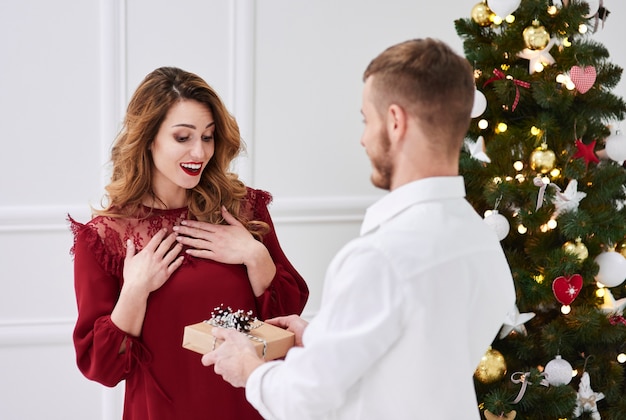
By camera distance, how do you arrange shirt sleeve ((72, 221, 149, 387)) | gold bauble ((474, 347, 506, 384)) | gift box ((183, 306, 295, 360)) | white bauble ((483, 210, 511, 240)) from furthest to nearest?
gold bauble ((474, 347, 506, 384))
white bauble ((483, 210, 511, 240))
shirt sleeve ((72, 221, 149, 387))
gift box ((183, 306, 295, 360))

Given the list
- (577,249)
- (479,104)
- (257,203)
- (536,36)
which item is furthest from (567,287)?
(257,203)

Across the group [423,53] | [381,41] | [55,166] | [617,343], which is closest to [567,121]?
[617,343]

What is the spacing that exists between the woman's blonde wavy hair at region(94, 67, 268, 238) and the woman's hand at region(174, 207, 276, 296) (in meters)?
0.06

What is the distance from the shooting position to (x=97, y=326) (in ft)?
6.56

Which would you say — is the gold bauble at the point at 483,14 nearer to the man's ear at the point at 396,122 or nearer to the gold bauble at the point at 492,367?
the gold bauble at the point at 492,367

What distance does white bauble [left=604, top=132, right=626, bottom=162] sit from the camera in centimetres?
268

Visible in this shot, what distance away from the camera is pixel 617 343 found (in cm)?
286

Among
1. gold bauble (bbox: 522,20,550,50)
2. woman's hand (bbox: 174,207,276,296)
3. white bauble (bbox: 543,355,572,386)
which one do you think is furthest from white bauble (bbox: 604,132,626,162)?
woman's hand (bbox: 174,207,276,296)

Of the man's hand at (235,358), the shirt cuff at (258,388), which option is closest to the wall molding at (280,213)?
the man's hand at (235,358)

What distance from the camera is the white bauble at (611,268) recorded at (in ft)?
8.86

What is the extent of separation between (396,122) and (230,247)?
944 mm

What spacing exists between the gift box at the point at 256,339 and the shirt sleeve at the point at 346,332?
37cm

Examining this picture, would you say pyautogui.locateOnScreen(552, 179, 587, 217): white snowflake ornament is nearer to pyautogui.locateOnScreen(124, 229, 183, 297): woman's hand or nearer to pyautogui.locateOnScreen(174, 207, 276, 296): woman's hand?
pyautogui.locateOnScreen(174, 207, 276, 296): woman's hand

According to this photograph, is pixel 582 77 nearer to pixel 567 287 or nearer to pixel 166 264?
pixel 567 287
